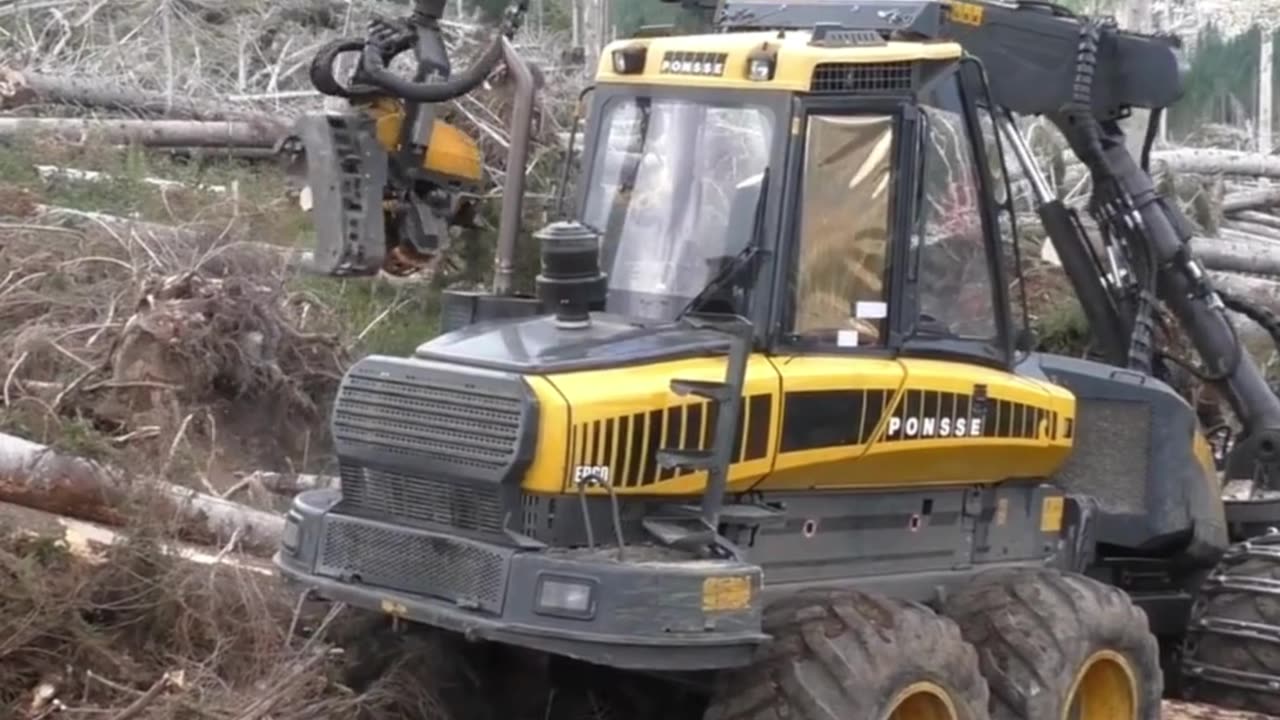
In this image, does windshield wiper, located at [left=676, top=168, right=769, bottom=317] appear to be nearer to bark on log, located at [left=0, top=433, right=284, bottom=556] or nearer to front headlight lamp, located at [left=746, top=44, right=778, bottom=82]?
front headlight lamp, located at [left=746, top=44, right=778, bottom=82]

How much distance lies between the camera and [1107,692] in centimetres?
791

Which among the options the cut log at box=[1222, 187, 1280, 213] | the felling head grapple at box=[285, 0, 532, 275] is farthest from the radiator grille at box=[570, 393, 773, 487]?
the cut log at box=[1222, 187, 1280, 213]

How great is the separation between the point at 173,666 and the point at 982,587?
9.86 feet

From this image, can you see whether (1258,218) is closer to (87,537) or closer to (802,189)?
(802,189)

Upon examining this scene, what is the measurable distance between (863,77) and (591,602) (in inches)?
82.6

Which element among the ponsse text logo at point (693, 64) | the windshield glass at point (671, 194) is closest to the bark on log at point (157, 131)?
the windshield glass at point (671, 194)

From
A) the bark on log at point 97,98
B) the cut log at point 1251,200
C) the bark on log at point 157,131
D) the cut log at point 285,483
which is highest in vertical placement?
the cut log at point 1251,200

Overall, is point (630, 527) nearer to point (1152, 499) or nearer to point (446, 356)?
point (446, 356)

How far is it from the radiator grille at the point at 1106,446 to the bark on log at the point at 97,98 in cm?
900

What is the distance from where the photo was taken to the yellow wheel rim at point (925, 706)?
6785mm

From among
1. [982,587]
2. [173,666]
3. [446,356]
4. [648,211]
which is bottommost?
[173,666]

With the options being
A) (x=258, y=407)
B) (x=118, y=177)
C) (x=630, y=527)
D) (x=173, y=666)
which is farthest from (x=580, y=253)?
(x=118, y=177)

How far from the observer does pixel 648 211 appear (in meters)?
7.27

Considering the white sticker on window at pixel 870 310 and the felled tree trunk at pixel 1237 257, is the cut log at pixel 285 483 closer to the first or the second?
the white sticker on window at pixel 870 310
